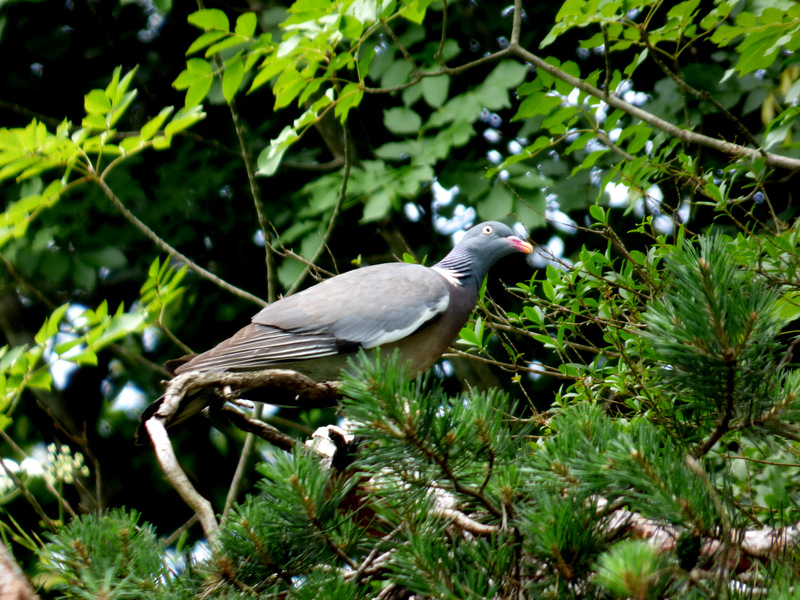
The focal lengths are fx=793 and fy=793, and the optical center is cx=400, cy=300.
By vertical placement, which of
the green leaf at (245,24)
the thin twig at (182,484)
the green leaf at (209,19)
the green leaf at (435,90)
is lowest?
the green leaf at (435,90)

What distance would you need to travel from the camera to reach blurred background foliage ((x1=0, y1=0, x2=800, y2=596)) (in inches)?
103

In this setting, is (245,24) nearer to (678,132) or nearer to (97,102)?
(97,102)

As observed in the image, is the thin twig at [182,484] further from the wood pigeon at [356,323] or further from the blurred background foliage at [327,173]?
the wood pigeon at [356,323]

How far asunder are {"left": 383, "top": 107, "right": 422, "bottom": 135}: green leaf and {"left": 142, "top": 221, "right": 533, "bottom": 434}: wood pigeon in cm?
87

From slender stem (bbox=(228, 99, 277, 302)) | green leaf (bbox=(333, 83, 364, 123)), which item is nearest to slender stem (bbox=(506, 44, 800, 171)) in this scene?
green leaf (bbox=(333, 83, 364, 123))

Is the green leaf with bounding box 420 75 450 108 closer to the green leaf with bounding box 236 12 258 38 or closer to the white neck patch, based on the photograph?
the white neck patch

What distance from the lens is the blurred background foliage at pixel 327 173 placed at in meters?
2.61

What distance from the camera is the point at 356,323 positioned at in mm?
3080

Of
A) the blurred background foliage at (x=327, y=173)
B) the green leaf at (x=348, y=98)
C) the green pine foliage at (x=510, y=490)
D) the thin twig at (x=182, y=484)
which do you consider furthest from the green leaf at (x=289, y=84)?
the green pine foliage at (x=510, y=490)

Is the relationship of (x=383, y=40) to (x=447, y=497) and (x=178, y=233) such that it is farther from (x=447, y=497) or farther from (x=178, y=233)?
(x=447, y=497)

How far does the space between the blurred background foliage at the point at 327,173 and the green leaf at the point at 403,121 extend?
0.02 meters

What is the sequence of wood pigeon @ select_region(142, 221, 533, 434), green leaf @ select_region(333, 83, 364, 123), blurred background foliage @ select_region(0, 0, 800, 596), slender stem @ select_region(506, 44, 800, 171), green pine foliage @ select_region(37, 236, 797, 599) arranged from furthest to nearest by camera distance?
wood pigeon @ select_region(142, 221, 533, 434)
green leaf @ select_region(333, 83, 364, 123)
blurred background foliage @ select_region(0, 0, 800, 596)
slender stem @ select_region(506, 44, 800, 171)
green pine foliage @ select_region(37, 236, 797, 599)

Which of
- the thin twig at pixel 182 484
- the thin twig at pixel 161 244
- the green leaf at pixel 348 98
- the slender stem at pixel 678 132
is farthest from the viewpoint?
the thin twig at pixel 161 244

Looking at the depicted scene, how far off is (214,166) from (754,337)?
380cm
